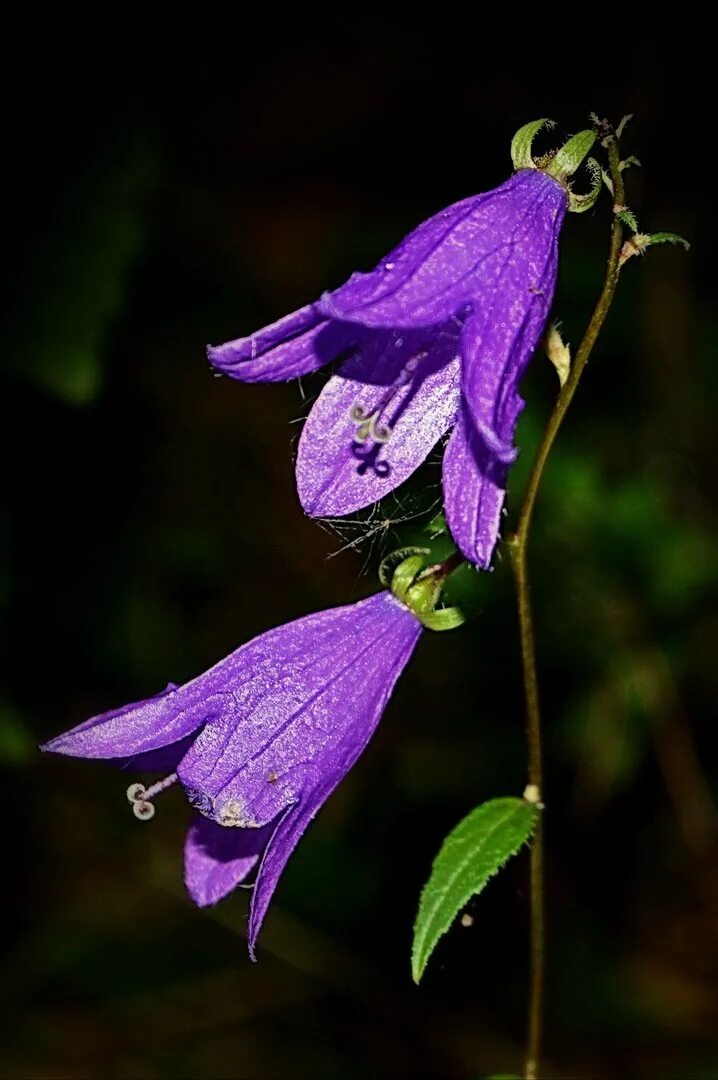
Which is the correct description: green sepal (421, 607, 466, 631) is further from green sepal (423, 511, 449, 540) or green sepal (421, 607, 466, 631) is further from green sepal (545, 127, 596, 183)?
green sepal (545, 127, 596, 183)

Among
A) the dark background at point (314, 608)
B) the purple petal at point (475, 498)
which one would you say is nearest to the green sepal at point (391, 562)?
the purple petal at point (475, 498)

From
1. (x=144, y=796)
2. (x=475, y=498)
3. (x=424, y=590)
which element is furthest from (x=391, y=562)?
(x=144, y=796)

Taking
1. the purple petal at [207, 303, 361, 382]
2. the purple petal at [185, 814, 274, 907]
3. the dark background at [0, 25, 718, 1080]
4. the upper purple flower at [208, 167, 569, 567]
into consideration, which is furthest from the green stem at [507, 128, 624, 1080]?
the dark background at [0, 25, 718, 1080]

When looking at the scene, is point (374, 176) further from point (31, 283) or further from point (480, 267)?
point (480, 267)

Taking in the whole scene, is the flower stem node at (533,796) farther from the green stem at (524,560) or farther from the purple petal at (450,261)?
the purple petal at (450,261)

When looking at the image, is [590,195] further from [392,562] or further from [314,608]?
[314,608]

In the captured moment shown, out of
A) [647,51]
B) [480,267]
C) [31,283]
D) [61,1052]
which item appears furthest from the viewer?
[647,51]

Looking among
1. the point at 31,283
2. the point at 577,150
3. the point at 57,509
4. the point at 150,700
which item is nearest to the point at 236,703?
the point at 150,700
